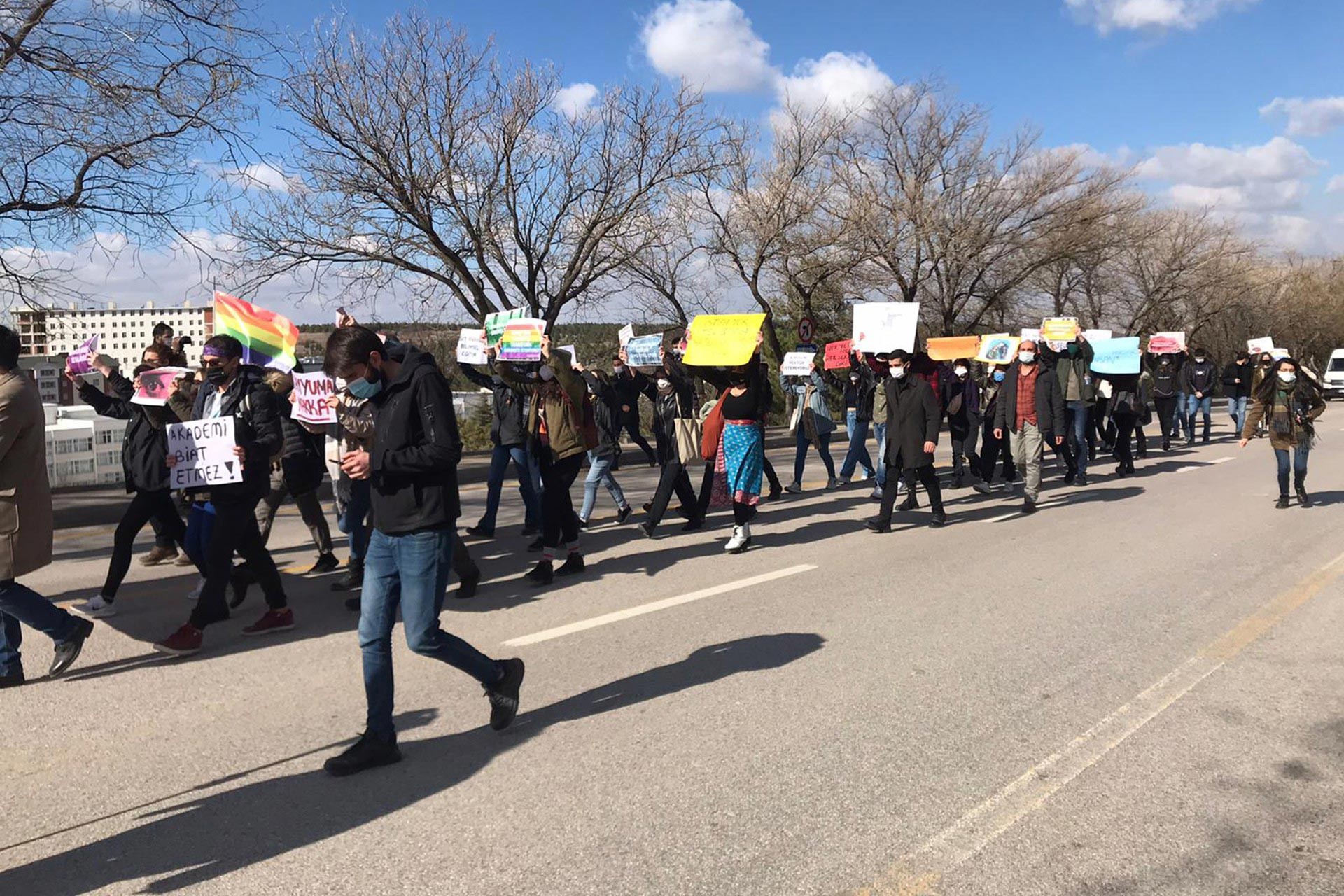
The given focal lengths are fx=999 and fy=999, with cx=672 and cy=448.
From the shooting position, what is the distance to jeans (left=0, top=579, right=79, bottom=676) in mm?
4859

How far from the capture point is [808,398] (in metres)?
12.9

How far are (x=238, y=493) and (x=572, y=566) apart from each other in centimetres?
273

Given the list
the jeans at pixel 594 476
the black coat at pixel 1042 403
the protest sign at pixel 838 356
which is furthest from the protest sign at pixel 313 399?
the protest sign at pixel 838 356

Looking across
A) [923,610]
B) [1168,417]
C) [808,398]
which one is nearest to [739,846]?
[923,610]

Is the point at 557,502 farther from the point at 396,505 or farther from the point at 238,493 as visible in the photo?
the point at 396,505

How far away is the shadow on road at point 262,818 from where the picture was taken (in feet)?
10.6

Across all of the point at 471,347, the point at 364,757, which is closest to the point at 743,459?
the point at 471,347

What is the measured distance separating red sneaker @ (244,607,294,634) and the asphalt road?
187 mm

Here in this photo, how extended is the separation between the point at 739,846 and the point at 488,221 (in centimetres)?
1811

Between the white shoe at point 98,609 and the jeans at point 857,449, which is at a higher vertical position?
the jeans at point 857,449

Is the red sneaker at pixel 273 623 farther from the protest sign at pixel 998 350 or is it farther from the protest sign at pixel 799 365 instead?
the protest sign at pixel 998 350

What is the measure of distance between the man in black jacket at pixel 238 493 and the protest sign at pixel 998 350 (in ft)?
34.0

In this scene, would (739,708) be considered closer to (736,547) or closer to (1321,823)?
(1321,823)

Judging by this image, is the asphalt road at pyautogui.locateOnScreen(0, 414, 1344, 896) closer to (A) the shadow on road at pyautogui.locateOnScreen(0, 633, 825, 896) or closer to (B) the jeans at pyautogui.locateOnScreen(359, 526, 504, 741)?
(A) the shadow on road at pyautogui.locateOnScreen(0, 633, 825, 896)
